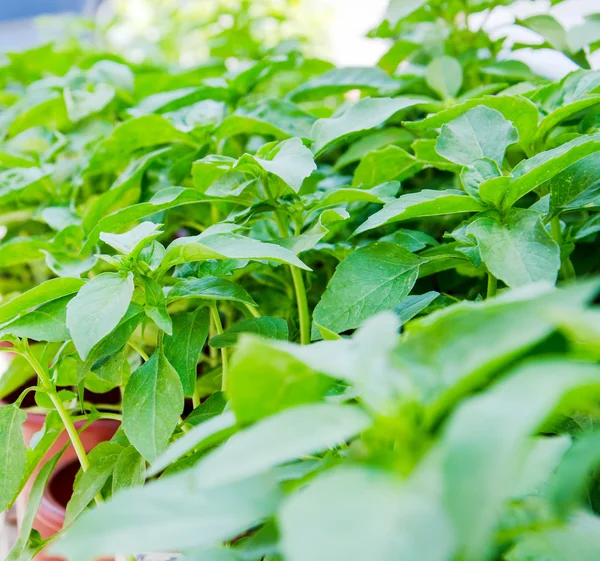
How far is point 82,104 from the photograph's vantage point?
73 cm

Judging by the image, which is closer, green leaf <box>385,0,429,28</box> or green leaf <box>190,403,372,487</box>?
green leaf <box>190,403,372,487</box>

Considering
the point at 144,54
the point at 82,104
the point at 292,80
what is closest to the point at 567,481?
the point at 82,104

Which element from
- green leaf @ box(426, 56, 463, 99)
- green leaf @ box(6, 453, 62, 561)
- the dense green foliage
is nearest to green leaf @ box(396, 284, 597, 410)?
the dense green foliage

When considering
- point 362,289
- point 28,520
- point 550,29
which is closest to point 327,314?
point 362,289

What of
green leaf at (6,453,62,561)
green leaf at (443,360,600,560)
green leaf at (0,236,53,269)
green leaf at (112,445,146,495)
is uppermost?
green leaf at (443,360,600,560)

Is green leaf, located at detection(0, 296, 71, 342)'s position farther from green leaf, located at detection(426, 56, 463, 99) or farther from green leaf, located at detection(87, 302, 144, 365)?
green leaf, located at detection(426, 56, 463, 99)

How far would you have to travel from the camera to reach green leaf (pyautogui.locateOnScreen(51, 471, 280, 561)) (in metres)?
0.19

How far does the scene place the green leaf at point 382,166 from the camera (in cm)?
50

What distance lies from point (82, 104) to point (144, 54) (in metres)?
0.46

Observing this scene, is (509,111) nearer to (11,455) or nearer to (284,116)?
(284,116)

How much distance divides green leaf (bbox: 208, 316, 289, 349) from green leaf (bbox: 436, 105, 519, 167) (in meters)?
0.15

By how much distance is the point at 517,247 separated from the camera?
346 mm

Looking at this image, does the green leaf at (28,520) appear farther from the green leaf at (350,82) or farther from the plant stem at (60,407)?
the green leaf at (350,82)

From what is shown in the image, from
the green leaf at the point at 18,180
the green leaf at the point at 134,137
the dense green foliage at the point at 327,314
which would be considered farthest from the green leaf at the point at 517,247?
the green leaf at the point at 18,180
